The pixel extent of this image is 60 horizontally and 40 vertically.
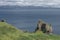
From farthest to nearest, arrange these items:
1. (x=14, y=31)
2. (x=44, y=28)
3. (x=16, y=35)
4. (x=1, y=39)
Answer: (x=44, y=28) < (x=14, y=31) < (x=16, y=35) < (x=1, y=39)

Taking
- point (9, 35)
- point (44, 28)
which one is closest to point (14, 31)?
point (9, 35)

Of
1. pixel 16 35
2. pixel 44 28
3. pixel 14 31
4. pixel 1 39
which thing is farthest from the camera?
pixel 44 28

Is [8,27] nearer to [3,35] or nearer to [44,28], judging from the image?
[3,35]

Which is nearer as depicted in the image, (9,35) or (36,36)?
(9,35)

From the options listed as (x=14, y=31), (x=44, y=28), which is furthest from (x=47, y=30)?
(x=14, y=31)

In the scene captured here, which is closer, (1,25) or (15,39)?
(15,39)

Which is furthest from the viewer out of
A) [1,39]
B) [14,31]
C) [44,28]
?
[44,28]

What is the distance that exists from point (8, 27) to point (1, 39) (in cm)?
300

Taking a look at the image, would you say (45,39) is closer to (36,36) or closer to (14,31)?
(36,36)

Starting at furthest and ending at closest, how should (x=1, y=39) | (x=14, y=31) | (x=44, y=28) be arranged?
(x=44, y=28) → (x=14, y=31) → (x=1, y=39)

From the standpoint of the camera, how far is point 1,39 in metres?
19.4

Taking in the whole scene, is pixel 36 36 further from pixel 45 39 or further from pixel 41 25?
pixel 41 25

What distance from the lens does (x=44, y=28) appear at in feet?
92.6

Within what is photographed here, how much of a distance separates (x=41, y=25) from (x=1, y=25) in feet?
23.9
